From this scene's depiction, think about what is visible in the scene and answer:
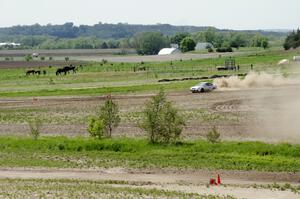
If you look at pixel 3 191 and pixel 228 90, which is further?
pixel 228 90

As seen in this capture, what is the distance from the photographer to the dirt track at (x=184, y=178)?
30.5m

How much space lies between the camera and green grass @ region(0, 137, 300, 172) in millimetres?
36531

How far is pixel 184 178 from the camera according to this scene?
34.2 m

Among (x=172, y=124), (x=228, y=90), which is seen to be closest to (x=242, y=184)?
(x=172, y=124)

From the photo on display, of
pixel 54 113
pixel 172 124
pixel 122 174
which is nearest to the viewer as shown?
pixel 122 174

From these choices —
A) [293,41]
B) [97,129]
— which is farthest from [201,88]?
[293,41]

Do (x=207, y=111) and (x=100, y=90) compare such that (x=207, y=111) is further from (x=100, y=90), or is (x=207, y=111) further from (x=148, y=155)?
(x=100, y=90)

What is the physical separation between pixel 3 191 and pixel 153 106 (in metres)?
15.2

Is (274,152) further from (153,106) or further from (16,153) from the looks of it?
(16,153)

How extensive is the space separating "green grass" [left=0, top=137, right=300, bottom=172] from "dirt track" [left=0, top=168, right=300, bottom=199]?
1.14 meters

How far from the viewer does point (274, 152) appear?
38344 millimetres

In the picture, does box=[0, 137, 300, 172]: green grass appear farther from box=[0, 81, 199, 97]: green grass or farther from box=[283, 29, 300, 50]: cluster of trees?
box=[283, 29, 300, 50]: cluster of trees

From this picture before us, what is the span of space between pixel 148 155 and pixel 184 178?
5.54m

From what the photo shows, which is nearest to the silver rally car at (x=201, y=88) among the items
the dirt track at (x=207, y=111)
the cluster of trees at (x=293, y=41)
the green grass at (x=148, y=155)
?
the dirt track at (x=207, y=111)
